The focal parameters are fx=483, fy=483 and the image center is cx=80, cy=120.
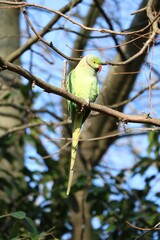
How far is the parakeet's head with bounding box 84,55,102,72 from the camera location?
295cm

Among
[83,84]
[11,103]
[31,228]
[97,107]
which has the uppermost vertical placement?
[11,103]

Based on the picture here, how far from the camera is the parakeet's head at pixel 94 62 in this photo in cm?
295

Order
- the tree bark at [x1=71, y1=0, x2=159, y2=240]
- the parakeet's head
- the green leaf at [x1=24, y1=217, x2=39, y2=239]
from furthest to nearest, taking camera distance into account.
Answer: the tree bark at [x1=71, y1=0, x2=159, y2=240], the parakeet's head, the green leaf at [x1=24, y1=217, x2=39, y2=239]

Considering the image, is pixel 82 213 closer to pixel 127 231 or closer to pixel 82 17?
pixel 127 231

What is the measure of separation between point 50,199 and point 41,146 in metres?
0.59

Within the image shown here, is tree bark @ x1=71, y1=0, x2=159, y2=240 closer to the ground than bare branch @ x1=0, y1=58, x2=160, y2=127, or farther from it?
farther from it

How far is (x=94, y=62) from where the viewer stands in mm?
2969

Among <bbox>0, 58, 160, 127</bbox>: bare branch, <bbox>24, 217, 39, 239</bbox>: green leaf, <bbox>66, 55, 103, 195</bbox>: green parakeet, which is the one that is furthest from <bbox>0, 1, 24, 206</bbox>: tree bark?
<bbox>0, 58, 160, 127</bbox>: bare branch

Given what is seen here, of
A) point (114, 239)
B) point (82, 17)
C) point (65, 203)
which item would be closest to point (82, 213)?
point (65, 203)

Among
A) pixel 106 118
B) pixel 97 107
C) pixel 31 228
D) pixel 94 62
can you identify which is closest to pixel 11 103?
pixel 106 118

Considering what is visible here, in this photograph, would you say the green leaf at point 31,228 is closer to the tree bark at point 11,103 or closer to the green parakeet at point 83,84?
the green parakeet at point 83,84

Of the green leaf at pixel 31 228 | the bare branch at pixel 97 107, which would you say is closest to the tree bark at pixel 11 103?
the green leaf at pixel 31 228

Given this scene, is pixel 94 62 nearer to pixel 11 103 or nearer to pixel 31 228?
pixel 31 228

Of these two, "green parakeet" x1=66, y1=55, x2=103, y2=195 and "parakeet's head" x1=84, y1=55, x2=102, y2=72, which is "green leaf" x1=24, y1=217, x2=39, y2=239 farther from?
"parakeet's head" x1=84, y1=55, x2=102, y2=72
